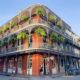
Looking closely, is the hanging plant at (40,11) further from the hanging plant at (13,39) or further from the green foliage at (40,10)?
the hanging plant at (13,39)

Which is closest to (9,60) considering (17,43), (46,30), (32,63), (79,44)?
(17,43)

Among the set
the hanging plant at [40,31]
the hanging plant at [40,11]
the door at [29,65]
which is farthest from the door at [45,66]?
the hanging plant at [40,11]

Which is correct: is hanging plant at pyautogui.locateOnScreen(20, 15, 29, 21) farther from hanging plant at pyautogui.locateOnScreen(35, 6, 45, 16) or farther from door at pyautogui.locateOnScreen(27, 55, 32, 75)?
door at pyautogui.locateOnScreen(27, 55, 32, 75)

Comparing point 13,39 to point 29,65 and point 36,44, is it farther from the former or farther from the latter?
point 36,44

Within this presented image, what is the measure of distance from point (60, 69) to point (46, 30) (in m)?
8.70

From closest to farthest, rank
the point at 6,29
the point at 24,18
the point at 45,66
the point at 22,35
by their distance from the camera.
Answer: the point at 45,66
the point at 22,35
the point at 24,18
the point at 6,29

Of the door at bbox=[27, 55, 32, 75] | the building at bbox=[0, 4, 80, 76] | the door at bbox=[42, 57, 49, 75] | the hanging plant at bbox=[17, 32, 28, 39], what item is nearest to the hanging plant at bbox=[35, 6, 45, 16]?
the building at bbox=[0, 4, 80, 76]

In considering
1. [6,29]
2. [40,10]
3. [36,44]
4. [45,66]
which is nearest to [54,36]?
[36,44]

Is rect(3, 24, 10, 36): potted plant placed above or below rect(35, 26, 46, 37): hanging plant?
above

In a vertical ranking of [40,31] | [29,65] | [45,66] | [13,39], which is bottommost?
[45,66]

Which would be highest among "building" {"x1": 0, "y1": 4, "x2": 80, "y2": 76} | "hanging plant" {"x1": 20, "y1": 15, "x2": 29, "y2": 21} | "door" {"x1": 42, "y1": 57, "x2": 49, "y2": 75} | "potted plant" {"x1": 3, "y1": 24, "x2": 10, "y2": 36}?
"hanging plant" {"x1": 20, "y1": 15, "x2": 29, "y2": 21}

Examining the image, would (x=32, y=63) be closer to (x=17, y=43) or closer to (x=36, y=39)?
(x=36, y=39)

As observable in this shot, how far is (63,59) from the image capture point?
3481cm

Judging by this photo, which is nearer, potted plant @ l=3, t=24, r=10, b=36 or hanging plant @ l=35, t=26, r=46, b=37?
hanging plant @ l=35, t=26, r=46, b=37
